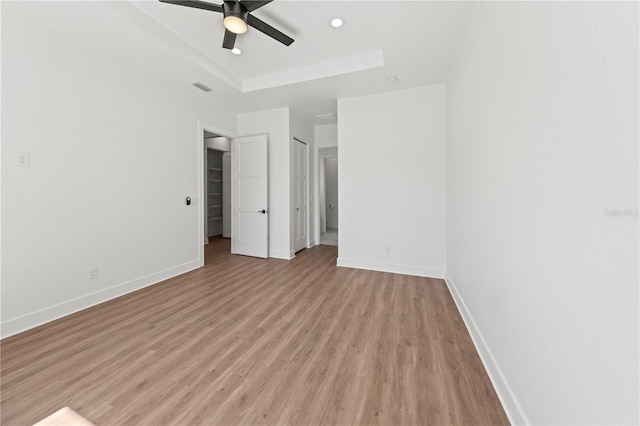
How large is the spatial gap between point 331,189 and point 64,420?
760cm

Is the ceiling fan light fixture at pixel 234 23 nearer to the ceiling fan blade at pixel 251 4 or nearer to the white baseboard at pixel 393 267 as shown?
the ceiling fan blade at pixel 251 4

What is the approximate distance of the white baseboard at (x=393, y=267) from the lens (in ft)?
10.9

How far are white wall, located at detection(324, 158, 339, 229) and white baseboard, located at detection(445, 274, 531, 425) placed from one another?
6166 millimetres

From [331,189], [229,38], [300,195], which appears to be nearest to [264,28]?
[229,38]

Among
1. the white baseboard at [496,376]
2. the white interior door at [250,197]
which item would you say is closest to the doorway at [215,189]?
the white interior door at [250,197]

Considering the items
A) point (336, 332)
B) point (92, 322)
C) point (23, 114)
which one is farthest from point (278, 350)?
point (23, 114)

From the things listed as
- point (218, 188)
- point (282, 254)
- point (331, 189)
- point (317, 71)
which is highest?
point (317, 71)

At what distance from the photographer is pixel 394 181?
3.49 metres

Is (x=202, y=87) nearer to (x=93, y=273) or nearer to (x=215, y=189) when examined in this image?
(x=93, y=273)

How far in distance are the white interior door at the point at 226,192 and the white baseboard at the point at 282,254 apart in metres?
2.68

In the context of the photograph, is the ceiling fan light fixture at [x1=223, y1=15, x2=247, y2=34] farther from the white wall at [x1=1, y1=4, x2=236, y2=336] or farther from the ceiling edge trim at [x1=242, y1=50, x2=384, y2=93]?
the white wall at [x1=1, y1=4, x2=236, y2=336]

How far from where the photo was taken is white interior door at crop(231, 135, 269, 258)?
4.27 m

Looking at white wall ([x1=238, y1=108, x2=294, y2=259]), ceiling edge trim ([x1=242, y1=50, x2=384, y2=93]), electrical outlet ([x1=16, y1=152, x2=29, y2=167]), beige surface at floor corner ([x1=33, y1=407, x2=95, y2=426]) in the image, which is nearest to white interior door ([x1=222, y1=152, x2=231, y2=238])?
white wall ([x1=238, y1=108, x2=294, y2=259])

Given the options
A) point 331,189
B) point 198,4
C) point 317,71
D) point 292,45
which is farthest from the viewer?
point 331,189
